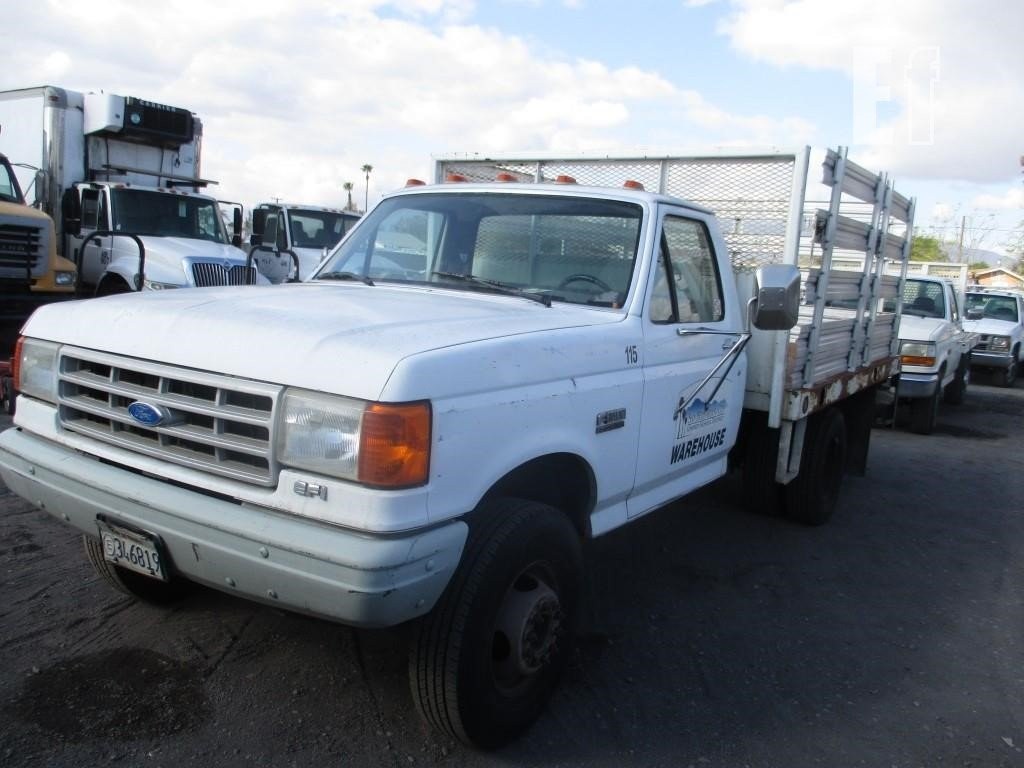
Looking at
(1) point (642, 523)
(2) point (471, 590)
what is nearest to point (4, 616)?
(2) point (471, 590)

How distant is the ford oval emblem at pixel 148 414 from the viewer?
277 cm

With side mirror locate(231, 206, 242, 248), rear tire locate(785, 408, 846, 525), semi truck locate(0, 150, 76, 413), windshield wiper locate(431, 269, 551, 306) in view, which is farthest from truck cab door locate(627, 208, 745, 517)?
side mirror locate(231, 206, 242, 248)

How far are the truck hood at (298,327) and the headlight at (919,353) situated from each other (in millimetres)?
7674

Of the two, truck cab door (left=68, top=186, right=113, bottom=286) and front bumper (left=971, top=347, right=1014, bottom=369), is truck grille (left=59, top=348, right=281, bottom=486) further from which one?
front bumper (left=971, top=347, right=1014, bottom=369)

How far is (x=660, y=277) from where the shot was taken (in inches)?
152

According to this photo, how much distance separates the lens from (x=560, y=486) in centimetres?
339

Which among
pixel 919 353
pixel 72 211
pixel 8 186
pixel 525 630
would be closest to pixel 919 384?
pixel 919 353

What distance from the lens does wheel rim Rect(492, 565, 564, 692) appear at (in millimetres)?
2961

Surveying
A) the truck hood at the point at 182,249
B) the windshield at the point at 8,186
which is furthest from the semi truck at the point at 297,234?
the windshield at the point at 8,186

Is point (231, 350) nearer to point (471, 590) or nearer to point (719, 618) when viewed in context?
point (471, 590)

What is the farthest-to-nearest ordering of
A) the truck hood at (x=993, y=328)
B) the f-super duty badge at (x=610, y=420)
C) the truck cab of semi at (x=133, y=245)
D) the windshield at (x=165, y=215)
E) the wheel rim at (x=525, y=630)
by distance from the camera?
the truck hood at (x=993, y=328)
the windshield at (x=165, y=215)
the truck cab of semi at (x=133, y=245)
the f-super duty badge at (x=610, y=420)
the wheel rim at (x=525, y=630)

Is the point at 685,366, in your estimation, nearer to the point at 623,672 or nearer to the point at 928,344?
the point at 623,672

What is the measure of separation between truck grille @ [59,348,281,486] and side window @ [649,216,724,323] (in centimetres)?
182

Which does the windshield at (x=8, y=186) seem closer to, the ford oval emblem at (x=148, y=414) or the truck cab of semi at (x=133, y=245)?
the truck cab of semi at (x=133, y=245)
